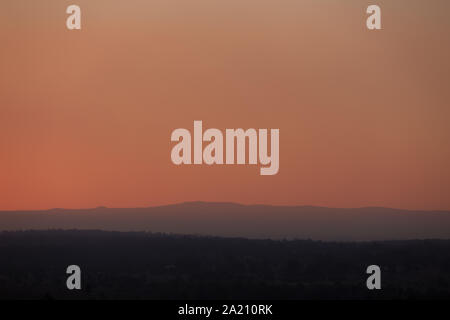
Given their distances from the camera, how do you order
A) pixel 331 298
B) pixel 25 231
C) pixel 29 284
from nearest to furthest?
1. pixel 331 298
2. pixel 29 284
3. pixel 25 231

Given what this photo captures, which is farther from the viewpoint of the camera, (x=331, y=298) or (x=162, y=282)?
(x=162, y=282)

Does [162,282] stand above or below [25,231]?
below

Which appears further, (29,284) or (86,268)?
(86,268)

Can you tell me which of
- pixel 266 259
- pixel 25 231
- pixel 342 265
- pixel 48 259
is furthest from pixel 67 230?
pixel 342 265
